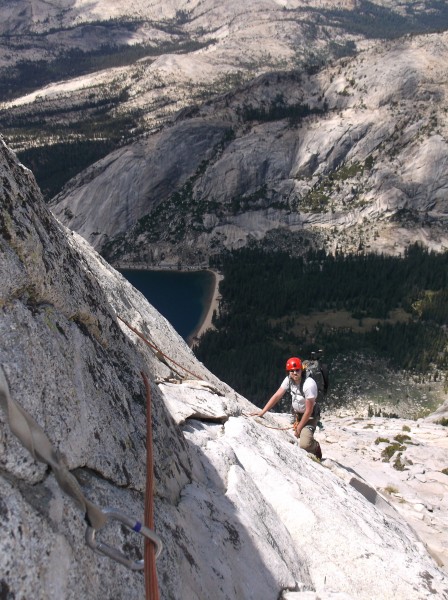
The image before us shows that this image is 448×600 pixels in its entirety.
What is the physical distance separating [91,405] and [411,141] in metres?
110

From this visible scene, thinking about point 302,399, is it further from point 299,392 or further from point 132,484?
point 132,484

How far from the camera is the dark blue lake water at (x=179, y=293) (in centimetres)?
7438

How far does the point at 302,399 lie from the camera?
36.4 feet

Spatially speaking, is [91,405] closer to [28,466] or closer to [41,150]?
[28,466]

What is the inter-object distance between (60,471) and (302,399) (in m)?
8.24

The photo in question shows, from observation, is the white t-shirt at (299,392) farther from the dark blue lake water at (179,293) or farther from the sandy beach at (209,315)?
the dark blue lake water at (179,293)

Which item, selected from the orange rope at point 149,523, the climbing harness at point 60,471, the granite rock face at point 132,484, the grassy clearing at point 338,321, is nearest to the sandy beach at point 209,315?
the grassy clearing at point 338,321

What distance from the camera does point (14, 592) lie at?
2.81 m

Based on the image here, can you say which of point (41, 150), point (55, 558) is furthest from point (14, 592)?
point (41, 150)

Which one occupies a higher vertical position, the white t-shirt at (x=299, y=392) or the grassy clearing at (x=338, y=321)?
the grassy clearing at (x=338, y=321)

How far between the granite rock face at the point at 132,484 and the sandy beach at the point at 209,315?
56.3m

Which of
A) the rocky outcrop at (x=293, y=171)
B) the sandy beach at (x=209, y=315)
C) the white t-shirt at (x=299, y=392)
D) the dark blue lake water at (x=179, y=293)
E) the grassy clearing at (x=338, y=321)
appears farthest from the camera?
the rocky outcrop at (x=293, y=171)

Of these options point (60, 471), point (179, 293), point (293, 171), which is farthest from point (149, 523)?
point (293, 171)

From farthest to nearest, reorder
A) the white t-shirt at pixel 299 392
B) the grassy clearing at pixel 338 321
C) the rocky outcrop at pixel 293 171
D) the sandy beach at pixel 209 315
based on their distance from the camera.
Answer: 1. the rocky outcrop at pixel 293 171
2. the sandy beach at pixel 209 315
3. the grassy clearing at pixel 338 321
4. the white t-shirt at pixel 299 392
